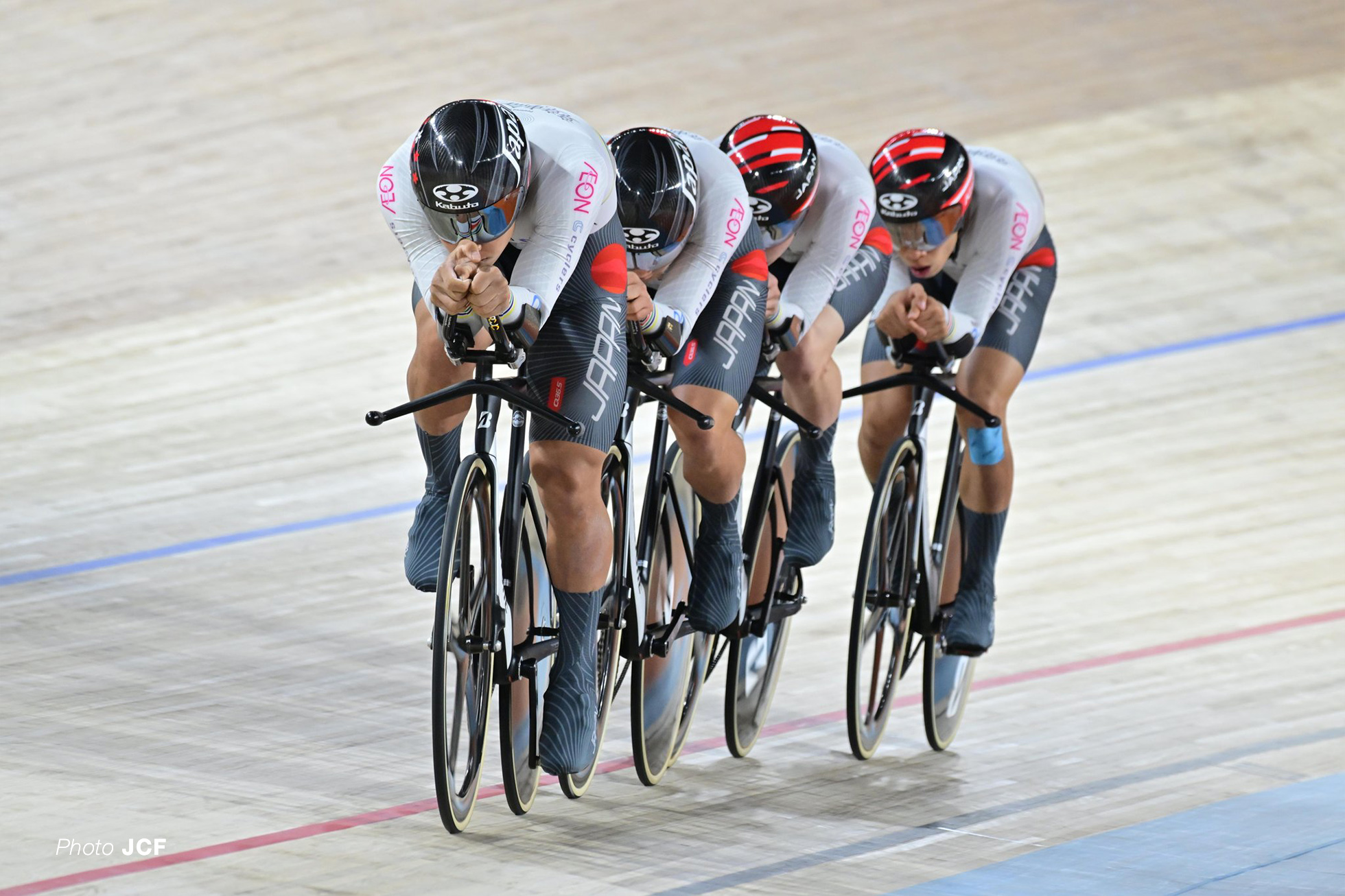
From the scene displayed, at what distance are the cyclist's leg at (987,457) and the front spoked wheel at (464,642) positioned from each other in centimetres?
131

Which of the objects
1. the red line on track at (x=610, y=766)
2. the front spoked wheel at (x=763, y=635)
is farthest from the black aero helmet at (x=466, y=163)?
the front spoked wheel at (x=763, y=635)

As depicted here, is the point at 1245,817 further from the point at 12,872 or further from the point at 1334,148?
the point at 1334,148

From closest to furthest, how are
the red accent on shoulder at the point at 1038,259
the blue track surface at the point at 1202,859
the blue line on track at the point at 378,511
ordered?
1. the blue track surface at the point at 1202,859
2. the red accent on shoulder at the point at 1038,259
3. the blue line on track at the point at 378,511

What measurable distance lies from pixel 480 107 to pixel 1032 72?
720cm

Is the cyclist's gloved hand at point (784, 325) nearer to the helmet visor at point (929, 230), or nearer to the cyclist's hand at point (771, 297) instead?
the cyclist's hand at point (771, 297)

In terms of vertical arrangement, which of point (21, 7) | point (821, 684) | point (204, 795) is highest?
point (21, 7)

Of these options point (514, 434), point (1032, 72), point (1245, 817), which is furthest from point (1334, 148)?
point (514, 434)

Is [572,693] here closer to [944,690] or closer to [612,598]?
[612,598]

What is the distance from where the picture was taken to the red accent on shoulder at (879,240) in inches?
179

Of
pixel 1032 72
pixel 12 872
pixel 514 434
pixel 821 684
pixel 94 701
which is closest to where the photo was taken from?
pixel 12 872

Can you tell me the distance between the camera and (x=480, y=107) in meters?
3.06

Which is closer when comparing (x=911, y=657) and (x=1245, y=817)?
(x=1245, y=817)

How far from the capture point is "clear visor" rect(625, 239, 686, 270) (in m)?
3.64

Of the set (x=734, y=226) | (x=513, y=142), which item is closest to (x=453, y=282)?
(x=513, y=142)
